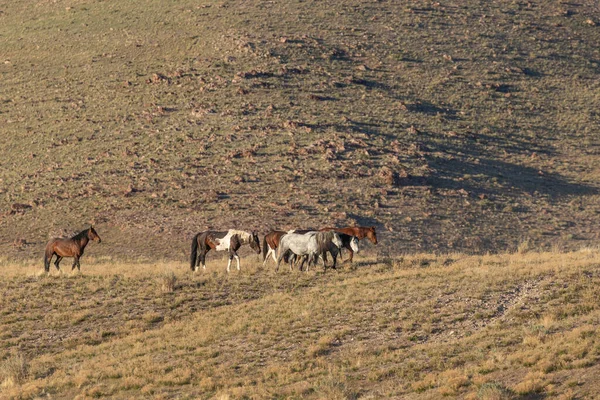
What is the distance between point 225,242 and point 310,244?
3.80 meters

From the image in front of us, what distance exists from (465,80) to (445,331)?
52.3 m

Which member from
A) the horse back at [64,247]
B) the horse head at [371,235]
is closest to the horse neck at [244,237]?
the horse head at [371,235]

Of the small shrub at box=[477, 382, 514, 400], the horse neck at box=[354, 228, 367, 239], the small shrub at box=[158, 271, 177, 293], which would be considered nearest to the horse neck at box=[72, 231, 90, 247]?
the small shrub at box=[158, 271, 177, 293]

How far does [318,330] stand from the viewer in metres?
24.6

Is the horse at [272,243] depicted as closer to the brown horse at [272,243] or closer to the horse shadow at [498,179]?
the brown horse at [272,243]

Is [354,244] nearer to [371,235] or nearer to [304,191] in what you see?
[371,235]

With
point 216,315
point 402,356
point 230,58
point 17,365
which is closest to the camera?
point 402,356

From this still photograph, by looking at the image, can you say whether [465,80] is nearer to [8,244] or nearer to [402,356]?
[8,244]

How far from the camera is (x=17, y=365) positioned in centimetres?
2298

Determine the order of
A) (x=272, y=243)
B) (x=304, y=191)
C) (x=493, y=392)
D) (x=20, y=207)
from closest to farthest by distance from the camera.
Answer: (x=493, y=392)
(x=272, y=243)
(x=304, y=191)
(x=20, y=207)

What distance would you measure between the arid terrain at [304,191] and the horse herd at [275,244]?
0.99 m

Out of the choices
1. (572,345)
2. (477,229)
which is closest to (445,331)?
(572,345)

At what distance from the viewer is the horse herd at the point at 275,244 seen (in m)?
32.3

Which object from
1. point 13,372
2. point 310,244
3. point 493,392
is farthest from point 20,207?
point 493,392
